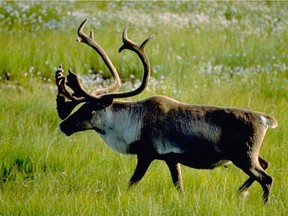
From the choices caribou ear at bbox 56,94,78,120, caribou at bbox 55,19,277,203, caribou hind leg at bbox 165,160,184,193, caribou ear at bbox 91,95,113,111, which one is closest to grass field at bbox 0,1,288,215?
caribou hind leg at bbox 165,160,184,193

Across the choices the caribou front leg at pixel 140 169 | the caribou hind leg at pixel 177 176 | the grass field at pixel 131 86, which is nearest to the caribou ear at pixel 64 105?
the grass field at pixel 131 86

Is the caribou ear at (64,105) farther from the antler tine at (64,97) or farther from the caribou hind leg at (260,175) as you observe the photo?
the caribou hind leg at (260,175)

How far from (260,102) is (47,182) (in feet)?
11.3

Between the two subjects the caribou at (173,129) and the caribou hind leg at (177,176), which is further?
the caribou hind leg at (177,176)

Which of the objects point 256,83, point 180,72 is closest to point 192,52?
point 180,72

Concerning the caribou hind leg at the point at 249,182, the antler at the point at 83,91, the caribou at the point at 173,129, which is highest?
the antler at the point at 83,91

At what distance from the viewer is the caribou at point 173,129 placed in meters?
5.69

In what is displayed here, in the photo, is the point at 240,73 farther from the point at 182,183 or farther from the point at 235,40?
the point at 182,183

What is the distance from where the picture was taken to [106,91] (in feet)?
20.6

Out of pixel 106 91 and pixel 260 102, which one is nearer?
pixel 106 91

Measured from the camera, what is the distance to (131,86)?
9.84 metres

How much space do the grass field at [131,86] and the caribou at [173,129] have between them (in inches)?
11.2

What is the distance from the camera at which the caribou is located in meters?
5.69

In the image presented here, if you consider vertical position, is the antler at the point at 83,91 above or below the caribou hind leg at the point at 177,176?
above
